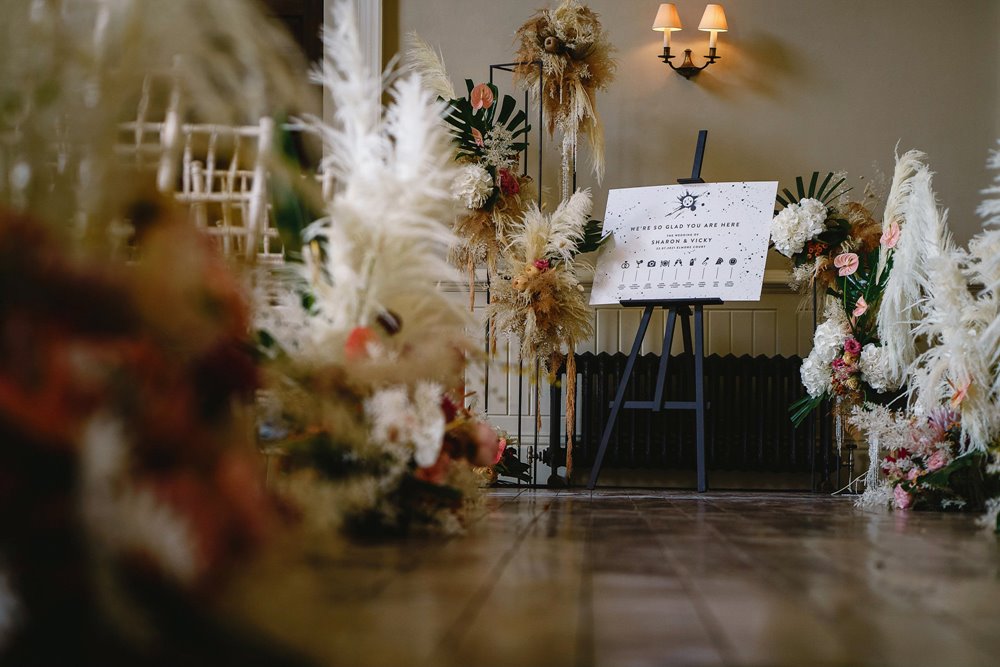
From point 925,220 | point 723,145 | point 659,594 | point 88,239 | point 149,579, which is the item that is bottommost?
point 659,594

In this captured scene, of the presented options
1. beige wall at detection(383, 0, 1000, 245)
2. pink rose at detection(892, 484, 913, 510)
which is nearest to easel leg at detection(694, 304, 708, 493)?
pink rose at detection(892, 484, 913, 510)

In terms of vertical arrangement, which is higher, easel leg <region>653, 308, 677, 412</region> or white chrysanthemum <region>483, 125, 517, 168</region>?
white chrysanthemum <region>483, 125, 517, 168</region>

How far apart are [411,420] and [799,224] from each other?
2.88 m

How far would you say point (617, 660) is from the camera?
1056 mm

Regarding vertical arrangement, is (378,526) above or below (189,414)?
below

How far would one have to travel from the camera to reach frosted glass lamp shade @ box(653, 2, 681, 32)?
495 centimetres

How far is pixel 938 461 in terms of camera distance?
10.8ft

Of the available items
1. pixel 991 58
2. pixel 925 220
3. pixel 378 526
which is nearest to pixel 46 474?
pixel 378 526

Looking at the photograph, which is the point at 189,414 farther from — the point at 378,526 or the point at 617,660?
the point at 378,526

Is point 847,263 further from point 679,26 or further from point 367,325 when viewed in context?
point 367,325

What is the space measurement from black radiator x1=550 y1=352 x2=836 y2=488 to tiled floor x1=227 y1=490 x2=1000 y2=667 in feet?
7.33

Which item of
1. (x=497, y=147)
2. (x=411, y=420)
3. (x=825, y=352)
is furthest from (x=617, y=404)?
(x=411, y=420)

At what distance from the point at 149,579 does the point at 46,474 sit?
14 cm

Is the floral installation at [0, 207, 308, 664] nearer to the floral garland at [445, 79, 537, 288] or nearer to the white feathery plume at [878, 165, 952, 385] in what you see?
the white feathery plume at [878, 165, 952, 385]
